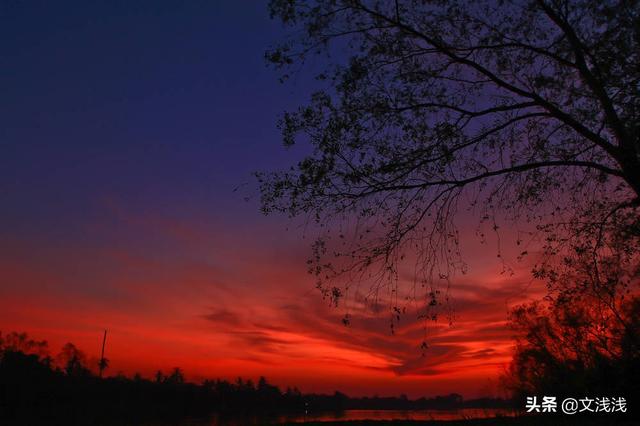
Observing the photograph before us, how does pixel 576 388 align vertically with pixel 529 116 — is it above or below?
below

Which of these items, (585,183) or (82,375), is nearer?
(585,183)

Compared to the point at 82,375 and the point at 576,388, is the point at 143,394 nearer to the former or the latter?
the point at 82,375

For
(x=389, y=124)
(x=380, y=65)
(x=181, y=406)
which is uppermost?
(x=380, y=65)

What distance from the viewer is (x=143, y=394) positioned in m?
128

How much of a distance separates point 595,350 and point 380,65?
A: 635 inches

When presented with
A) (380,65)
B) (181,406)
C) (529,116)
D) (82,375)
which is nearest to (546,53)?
(529,116)

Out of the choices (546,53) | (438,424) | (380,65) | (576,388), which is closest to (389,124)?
(380,65)

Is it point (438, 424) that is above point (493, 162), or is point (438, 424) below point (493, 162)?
below

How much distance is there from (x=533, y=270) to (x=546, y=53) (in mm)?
4651

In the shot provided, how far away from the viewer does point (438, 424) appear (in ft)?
60.6

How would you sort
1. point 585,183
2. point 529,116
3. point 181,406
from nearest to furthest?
point 529,116 → point 585,183 → point 181,406

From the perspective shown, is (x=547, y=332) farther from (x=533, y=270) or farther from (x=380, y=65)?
(x=380, y=65)

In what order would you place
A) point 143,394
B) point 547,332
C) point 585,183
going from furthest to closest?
point 143,394
point 547,332
point 585,183

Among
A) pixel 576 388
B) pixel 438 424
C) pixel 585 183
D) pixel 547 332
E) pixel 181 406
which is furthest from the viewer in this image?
pixel 181 406
